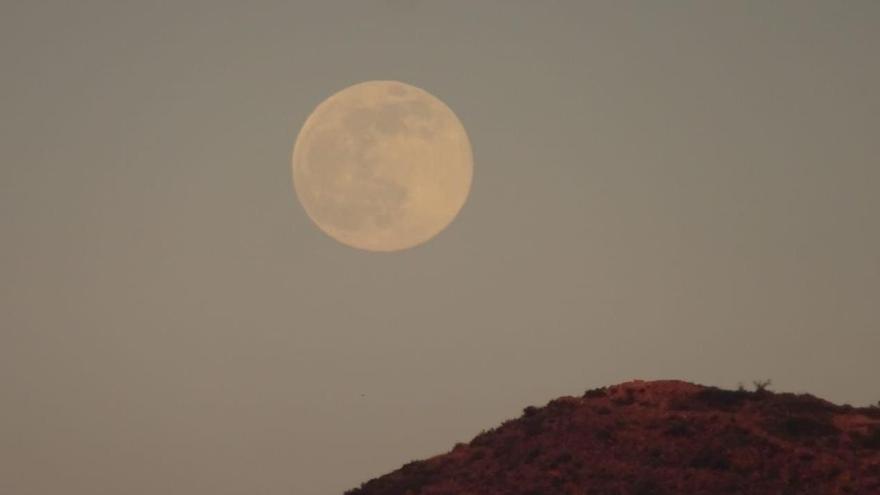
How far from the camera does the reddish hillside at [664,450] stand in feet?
167

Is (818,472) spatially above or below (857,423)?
below

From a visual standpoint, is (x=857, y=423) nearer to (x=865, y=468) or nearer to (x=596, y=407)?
(x=865, y=468)

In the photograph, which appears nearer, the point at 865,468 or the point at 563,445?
the point at 865,468

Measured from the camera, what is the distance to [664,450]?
182 feet

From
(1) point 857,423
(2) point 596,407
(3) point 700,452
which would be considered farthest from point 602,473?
(1) point 857,423

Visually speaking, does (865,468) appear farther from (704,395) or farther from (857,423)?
(704,395)

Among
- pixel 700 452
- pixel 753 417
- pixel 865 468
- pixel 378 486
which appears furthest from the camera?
pixel 378 486

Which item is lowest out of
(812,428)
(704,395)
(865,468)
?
(865,468)

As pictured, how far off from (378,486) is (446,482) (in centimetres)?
499

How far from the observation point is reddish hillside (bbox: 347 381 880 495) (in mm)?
50844

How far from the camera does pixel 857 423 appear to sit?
56.6 metres

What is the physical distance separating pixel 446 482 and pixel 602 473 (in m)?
9.76

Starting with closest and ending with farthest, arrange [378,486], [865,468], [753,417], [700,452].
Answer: [865,468] < [700,452] < [753,417] < [378,486]

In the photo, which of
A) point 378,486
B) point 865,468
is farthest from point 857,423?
point 378,486
